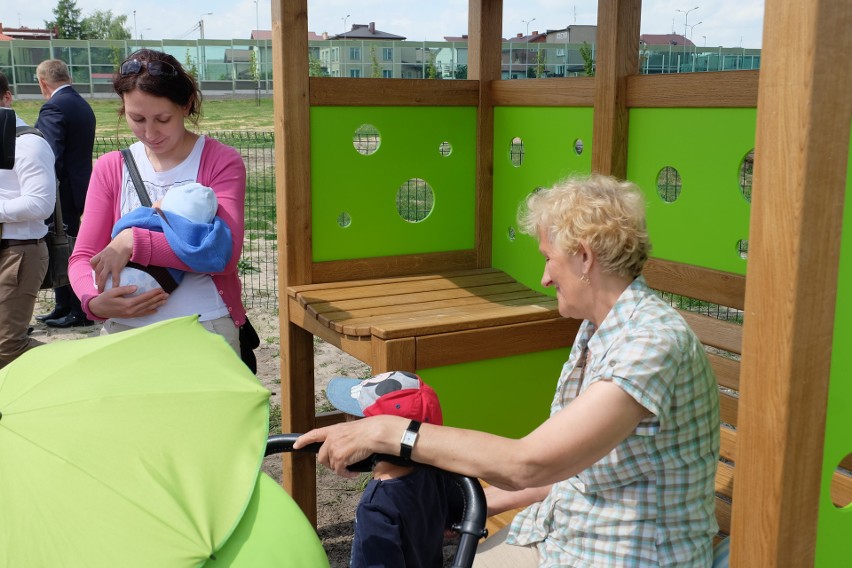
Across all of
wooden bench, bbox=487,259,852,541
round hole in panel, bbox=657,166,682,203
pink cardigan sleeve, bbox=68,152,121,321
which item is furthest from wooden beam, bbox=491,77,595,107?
pink cardigan sleeve, bbox=68,152,121,321

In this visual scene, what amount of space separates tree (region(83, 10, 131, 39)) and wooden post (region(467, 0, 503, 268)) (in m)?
81.0

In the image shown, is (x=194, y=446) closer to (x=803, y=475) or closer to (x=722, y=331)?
(x=803, y=475)

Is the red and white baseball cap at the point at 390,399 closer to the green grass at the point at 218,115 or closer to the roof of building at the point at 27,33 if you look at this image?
the green grass at the point at 218,115

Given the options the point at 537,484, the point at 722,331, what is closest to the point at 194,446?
the point at 537,484

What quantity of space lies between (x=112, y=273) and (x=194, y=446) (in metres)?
1.37

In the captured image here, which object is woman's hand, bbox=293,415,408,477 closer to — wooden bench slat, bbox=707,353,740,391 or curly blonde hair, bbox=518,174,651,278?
curly blonde hair, bbox=518,174,651,278

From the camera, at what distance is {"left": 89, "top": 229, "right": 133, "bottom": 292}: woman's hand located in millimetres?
2781

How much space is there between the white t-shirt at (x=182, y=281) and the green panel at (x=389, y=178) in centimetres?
109

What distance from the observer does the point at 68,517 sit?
56.1 inches

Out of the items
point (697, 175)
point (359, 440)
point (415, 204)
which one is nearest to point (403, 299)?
point (697, 175)

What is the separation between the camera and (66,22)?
77062mm

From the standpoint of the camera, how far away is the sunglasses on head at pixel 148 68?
2.84 metres

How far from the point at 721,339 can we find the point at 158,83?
81.6 inches

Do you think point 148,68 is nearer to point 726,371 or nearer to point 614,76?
point 614,76
